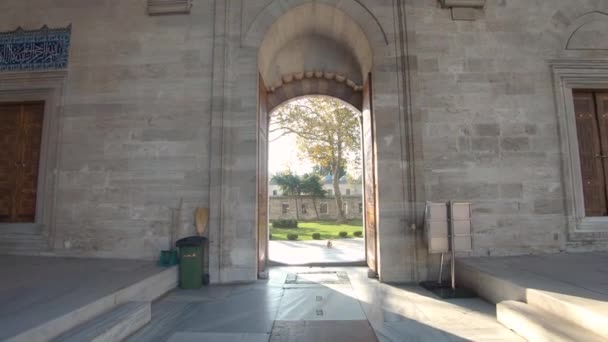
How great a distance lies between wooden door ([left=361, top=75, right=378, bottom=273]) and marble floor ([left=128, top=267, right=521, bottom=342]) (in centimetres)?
97

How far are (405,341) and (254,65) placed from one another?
4.83m

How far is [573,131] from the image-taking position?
5.80 metres

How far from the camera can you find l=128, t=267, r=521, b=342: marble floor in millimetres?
3205

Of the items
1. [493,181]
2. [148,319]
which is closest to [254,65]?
[148,319]

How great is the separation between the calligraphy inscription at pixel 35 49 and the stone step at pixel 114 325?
517 cm

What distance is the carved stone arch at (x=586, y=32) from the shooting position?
5996 mm

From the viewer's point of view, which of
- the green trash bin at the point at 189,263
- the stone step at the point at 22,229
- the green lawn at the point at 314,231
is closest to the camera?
the green trash bin at the point at 189,263

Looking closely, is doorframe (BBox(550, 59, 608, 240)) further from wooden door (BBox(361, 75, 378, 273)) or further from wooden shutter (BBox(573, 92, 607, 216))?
wooden door (BBox(361, 75, 378, 273))

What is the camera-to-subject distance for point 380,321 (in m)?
3.59

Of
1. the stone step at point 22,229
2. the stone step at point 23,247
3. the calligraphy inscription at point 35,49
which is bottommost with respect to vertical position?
the stone step at point 23,247

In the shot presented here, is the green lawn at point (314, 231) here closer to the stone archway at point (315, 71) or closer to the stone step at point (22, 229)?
the stone archway at point (315, 71)

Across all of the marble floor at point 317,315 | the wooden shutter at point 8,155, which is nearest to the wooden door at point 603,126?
the marble floor at point 317,315

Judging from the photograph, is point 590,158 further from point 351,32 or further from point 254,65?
point 254,65

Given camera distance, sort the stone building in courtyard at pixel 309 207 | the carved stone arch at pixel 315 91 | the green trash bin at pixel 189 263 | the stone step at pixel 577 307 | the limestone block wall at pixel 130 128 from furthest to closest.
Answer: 1. the stone building in courtyard at pixel 309 207
2. the carved stone arch at pixel 315 91
3. the limestone block wall at pixel 130 128
4. the green trash bin at pixel 189 263
5. the stone step at pixel 577 307
